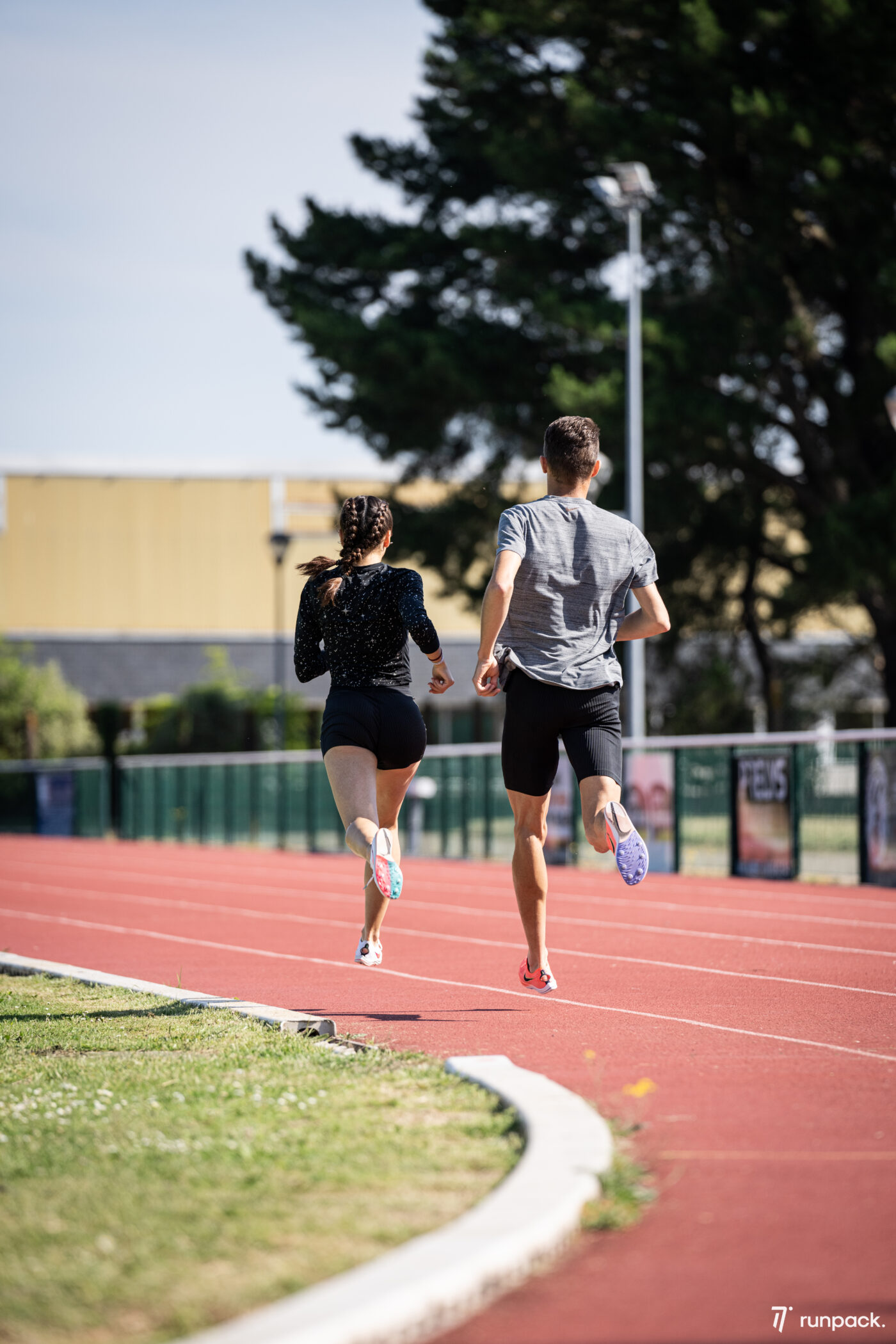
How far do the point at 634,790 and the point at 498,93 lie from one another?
15974mm

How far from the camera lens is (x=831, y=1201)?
Result: 12.3 ft

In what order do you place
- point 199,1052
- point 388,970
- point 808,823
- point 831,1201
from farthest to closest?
point 808,823 → point 388,970 → point 199,1052 → point 831,1201

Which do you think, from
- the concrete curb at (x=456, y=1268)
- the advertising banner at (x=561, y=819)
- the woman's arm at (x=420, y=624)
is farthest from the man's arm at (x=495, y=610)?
the advertising banner at (x=561, y=819)

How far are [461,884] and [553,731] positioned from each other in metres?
12.4

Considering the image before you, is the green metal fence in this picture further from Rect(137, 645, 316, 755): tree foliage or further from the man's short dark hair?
Rect(137, 645, 316, 755): tree foliage

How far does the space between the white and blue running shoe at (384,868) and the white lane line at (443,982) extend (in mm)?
816

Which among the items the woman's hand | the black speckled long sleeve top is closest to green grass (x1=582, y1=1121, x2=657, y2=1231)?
the woman's hand

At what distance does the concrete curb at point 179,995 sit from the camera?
20.4 ft

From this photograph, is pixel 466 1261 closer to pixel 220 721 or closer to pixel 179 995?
pixel 179 995

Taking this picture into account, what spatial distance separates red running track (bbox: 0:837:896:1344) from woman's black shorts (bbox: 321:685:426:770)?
3.56 ft

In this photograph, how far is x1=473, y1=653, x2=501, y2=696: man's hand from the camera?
20.2 feet

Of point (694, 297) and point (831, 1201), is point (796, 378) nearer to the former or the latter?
point (694, 297)

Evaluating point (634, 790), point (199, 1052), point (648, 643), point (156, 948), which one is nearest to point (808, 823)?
point (634, 790)

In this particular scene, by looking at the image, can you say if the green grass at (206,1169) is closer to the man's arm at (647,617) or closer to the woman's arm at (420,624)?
the woman's arm at (420,624)
